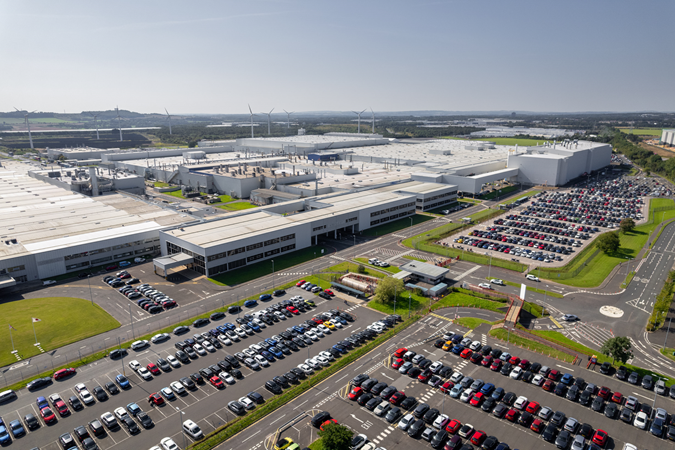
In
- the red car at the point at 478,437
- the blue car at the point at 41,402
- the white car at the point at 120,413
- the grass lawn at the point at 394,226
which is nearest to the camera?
the red car at the point at 478,437

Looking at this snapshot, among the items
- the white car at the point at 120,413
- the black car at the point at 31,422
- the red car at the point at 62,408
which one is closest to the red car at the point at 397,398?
the white car at the point at 120,413

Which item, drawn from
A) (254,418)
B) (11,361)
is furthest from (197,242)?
(254,418)

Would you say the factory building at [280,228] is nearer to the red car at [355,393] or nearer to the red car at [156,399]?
the red car at [156,399]

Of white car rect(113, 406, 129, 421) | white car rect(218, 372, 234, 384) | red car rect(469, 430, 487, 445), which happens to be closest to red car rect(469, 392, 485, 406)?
red car rect(469, 430, 487, 445)

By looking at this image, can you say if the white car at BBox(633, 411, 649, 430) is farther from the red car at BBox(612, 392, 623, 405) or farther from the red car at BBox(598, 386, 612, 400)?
the red car at BBox(598, 386, 612, 400)

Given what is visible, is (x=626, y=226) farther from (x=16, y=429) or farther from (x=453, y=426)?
(x=16, y=429)
